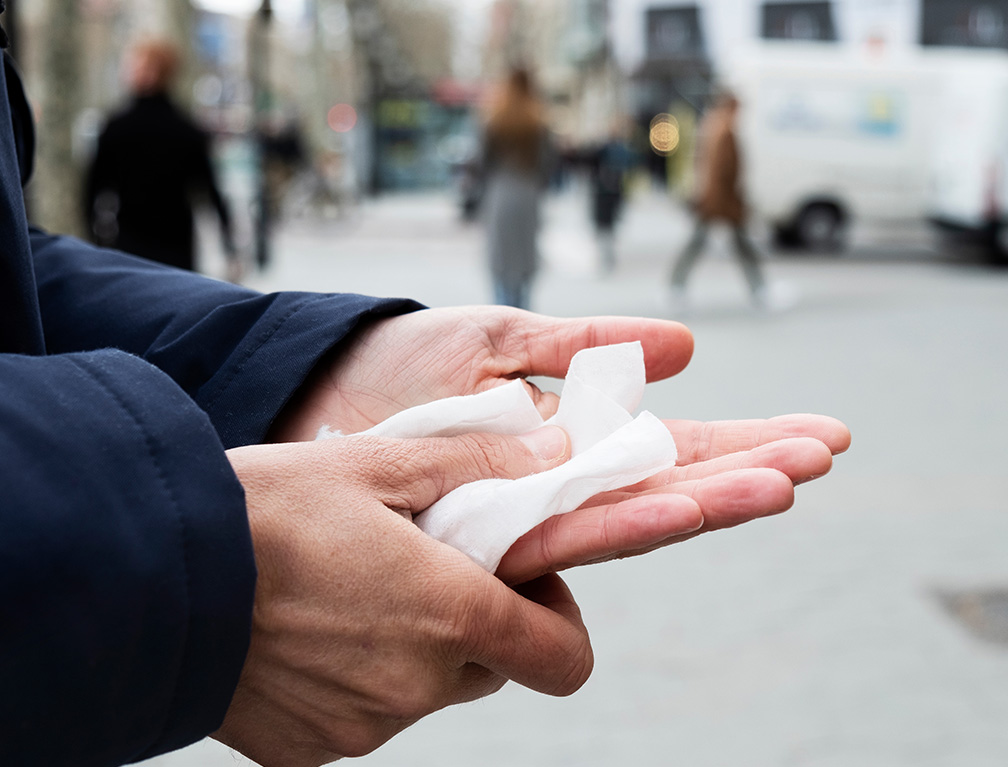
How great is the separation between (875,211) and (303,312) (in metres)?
16.3

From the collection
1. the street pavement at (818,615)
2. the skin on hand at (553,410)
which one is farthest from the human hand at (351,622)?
the street pavement at (818,615)

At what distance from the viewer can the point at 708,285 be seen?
12891mm

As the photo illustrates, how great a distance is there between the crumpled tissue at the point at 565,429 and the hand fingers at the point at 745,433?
9 centimetres

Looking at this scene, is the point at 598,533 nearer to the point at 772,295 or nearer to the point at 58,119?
the point at 58,119

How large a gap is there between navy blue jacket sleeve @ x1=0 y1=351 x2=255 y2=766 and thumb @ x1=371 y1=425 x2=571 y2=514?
263mm

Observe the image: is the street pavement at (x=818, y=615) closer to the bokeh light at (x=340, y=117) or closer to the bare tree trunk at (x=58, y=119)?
the bare tree trunk at (x=58, y=119)

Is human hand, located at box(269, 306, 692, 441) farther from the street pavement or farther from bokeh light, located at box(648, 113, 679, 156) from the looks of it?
bokeh light, located at box(648, 113, 679, 156)

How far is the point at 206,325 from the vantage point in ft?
4.66

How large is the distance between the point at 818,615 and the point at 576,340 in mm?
2602

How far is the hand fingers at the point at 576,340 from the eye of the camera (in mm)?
1519

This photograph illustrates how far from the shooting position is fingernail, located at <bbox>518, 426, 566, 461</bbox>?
134 cm

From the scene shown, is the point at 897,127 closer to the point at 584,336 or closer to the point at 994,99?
the point at 994,99

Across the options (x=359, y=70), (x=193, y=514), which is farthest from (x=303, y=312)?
(x=359, y=70)

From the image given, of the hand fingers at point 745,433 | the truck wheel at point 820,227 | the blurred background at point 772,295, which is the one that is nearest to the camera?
the hand fingers at point 745,433
